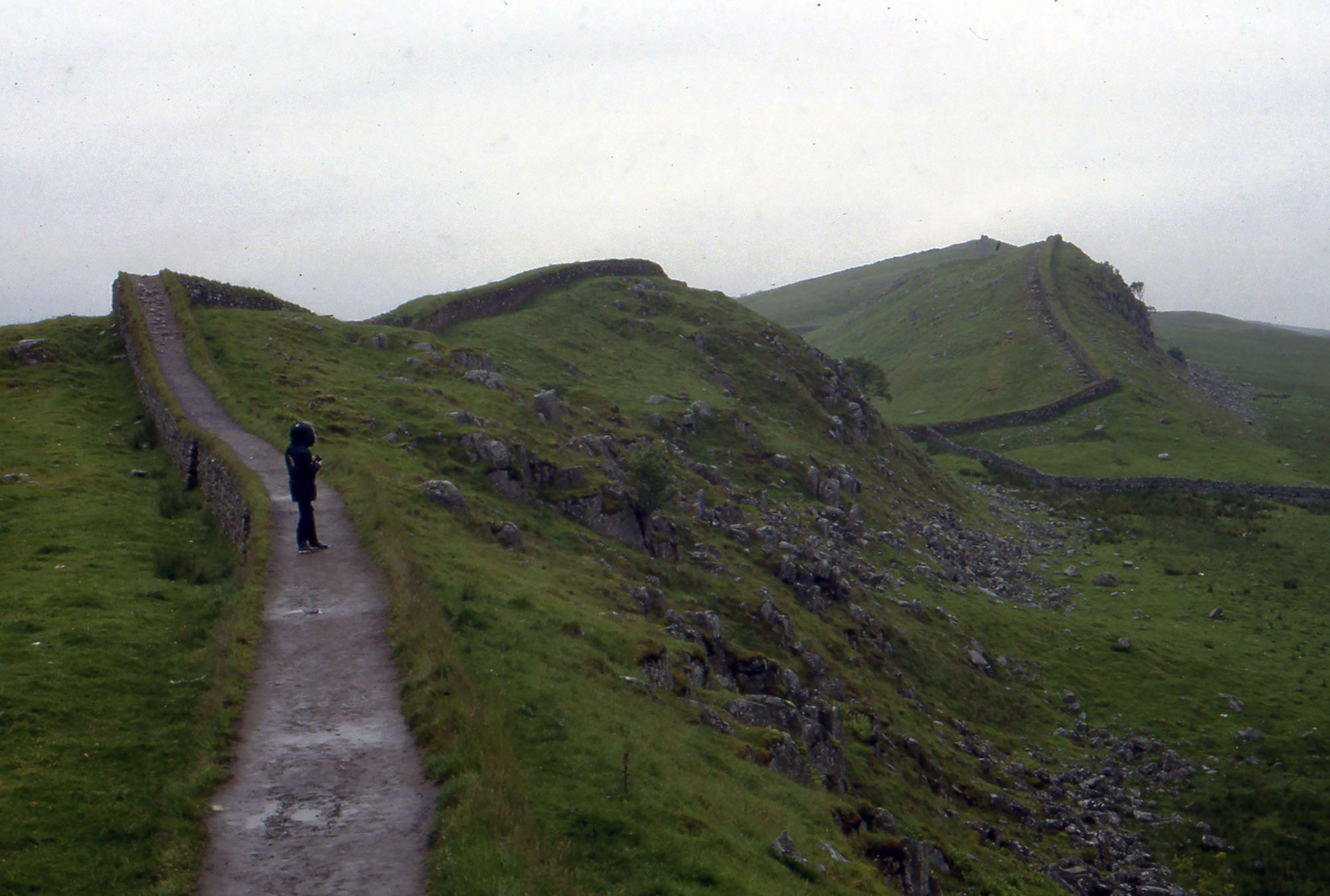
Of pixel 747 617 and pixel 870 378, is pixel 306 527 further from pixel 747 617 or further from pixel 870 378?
pixel 870 378

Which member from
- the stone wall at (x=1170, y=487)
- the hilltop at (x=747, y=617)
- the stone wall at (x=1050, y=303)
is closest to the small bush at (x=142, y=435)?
the hilltop at (x=747, y=617)

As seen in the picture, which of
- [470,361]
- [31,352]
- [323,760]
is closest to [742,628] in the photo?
[323,760]

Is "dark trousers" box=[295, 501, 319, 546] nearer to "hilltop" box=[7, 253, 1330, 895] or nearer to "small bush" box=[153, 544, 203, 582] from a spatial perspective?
"hilltop" box=[7, 253, 1330, 895]

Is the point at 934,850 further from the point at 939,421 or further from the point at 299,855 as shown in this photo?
the point at 939,421

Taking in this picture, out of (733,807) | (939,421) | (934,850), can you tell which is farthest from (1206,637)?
(939,421)

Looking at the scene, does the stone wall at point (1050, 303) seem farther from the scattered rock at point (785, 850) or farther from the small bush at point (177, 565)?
the small bush at point (177, 565)

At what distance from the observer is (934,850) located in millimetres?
20531

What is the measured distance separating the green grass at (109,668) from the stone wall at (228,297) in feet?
55.6

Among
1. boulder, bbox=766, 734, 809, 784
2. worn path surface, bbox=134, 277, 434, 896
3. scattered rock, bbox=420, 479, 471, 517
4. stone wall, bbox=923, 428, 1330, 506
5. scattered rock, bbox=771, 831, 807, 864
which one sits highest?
scattered rock, bbox=420, 479, 471, 517

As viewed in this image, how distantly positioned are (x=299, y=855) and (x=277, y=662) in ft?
18.6

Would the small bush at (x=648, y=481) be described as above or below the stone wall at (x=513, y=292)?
below

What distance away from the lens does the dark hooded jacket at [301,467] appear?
1953cm

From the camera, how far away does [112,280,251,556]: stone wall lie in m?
22.3

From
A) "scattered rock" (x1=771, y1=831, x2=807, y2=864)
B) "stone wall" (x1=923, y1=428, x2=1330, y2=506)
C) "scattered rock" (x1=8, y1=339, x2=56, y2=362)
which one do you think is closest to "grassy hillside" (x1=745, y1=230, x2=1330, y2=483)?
"stone wall" (x1=923, y1=428, x2=1330, y2=506)
